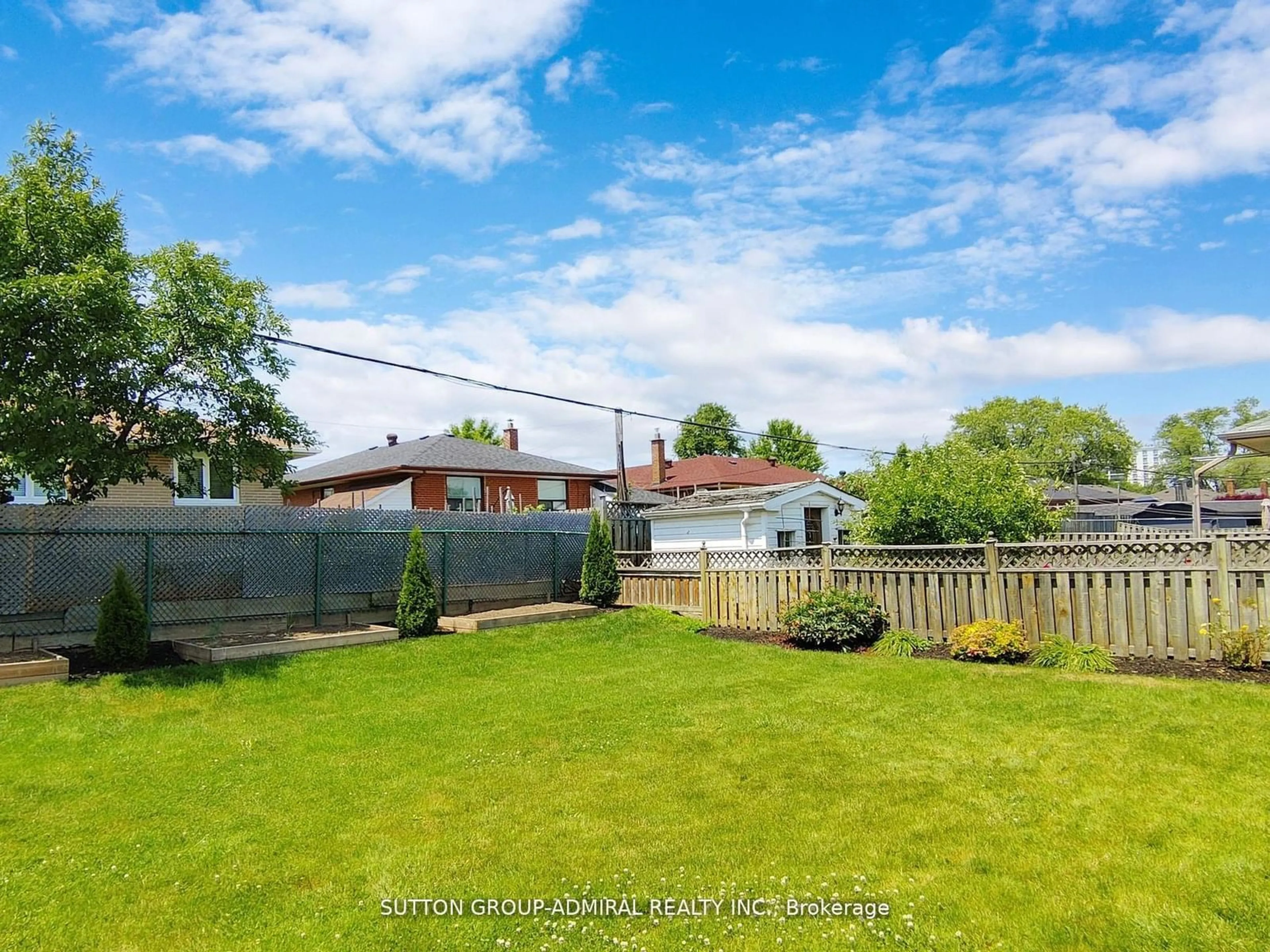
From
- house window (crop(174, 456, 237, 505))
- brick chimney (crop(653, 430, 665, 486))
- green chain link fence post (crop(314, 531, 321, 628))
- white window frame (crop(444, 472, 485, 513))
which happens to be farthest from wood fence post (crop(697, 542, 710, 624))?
brick chimney (crop(653, 430, 665, 486))

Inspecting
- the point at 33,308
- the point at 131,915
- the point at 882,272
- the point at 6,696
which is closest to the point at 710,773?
the point at 131,915

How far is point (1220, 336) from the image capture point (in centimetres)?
3334

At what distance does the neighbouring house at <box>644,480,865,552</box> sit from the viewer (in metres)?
21.2

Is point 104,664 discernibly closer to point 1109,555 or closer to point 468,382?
point 468,382

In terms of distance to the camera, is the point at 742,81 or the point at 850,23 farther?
the point at 742,81

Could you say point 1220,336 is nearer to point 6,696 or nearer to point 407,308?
point 407,308

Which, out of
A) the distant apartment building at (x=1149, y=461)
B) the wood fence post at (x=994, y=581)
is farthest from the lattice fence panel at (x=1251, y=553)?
the distant apartment building at (x=1149, y=461)

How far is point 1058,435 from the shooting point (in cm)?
6425

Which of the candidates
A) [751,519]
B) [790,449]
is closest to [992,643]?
[751,519]

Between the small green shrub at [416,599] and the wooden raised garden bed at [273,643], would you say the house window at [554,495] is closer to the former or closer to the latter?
the small green shrub at [416,599]

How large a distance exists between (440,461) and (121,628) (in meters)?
17.5

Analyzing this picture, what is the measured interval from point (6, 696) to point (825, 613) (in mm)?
9766

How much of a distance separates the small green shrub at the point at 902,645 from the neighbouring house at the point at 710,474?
93.9 ft

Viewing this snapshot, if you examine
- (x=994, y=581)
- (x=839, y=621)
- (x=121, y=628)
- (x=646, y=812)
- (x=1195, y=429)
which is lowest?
(x=646, y=812)
